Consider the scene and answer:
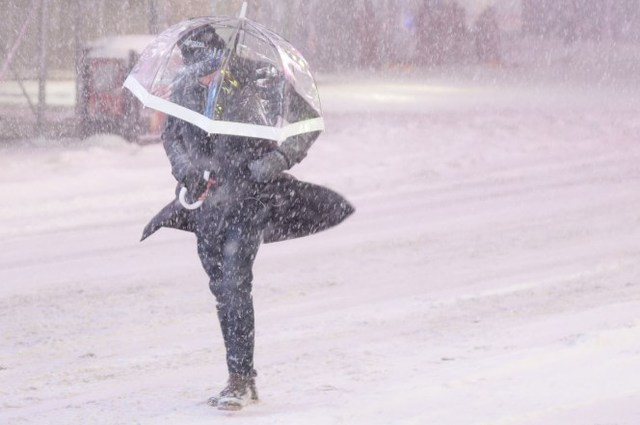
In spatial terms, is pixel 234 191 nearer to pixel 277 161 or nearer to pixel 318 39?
pixel 277 161

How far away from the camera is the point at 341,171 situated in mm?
13438

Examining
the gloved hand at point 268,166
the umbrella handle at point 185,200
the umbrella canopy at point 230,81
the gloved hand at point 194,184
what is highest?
the umbrella canopy at point 230,81

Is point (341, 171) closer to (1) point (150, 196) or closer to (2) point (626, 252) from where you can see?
(1) point (150, 196)

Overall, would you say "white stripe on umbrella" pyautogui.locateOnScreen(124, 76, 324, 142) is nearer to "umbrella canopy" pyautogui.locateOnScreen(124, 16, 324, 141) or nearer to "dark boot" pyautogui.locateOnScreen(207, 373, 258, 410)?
"umbrella canopy" pyautogui.locateOnScreen(124, 16, 324, 141)

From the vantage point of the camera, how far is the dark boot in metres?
4.86

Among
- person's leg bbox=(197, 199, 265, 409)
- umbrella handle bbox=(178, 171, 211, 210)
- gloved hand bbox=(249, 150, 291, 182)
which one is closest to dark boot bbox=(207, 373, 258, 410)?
person's leg bbox=(197, 199, 265, 409)

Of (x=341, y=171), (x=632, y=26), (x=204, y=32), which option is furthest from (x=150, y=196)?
(x=632, y=26)

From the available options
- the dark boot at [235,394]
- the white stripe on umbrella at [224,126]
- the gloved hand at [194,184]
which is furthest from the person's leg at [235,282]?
the white stripe on umbrella at [224,126]

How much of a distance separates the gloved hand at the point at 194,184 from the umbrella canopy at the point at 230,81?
194mm

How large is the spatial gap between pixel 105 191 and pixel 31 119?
24.5 feet

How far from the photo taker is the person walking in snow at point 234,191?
15.5 feet

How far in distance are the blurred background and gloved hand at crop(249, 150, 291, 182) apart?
10975 mm

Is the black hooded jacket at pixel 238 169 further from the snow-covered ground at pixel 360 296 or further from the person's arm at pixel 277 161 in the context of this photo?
the snow-covered ground at pixel 360 296

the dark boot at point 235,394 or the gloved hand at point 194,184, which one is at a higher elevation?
the gloved hand at point 194,184
